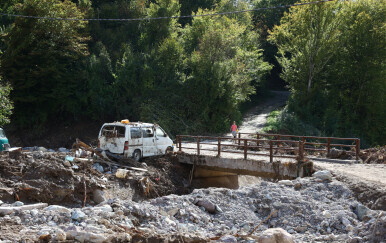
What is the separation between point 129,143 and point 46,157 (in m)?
3.45

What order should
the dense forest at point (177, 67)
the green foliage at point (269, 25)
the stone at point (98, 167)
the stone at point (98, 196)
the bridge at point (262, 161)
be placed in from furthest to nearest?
the green foliage at point (269, 25), the dense forest at point (177, 67), the stone at point (98, 167), the bridge at point (262, 161), the stone at point (98, 196)

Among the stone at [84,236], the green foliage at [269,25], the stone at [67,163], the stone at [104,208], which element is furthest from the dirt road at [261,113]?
the stone at [84,236]

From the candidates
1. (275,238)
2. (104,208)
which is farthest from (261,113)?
(275,238)

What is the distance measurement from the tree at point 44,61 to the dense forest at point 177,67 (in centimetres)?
8

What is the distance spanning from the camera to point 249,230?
9633mm

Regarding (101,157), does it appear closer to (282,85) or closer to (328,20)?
(328,20)

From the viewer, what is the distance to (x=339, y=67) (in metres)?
34.2

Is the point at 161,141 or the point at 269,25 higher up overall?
the point at 269,25

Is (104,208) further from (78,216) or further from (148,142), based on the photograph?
(148,142)

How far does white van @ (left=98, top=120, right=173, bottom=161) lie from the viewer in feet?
52.7

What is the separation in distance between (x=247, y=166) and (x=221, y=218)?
233 inches

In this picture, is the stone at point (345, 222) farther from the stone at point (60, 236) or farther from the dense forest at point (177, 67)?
the dense forest at point (177, 67)

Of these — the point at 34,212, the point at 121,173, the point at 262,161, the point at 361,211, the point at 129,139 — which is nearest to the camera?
the point at 34,212

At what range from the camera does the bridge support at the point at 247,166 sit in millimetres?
14406
